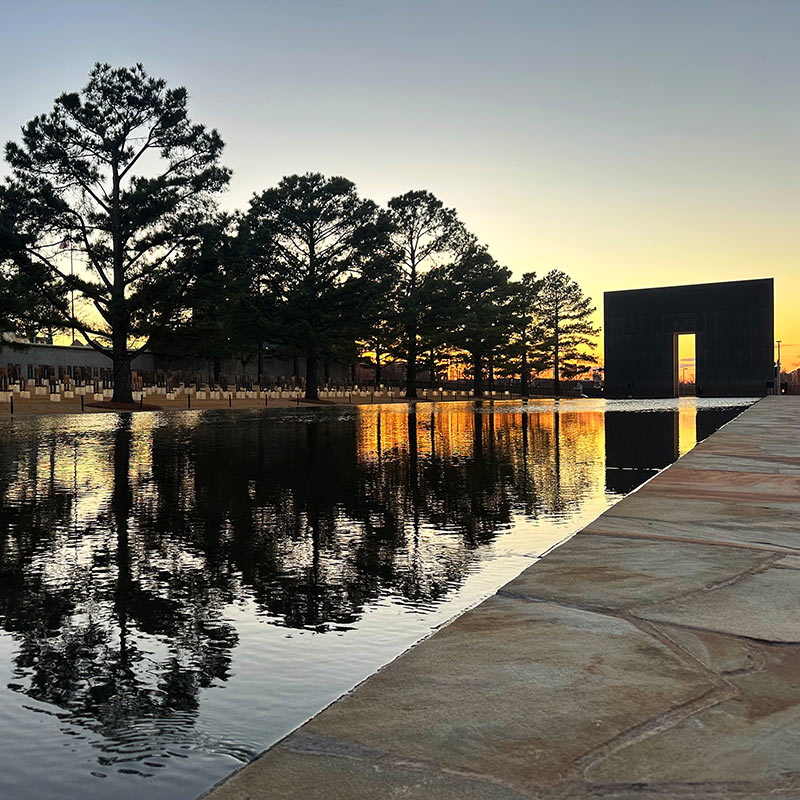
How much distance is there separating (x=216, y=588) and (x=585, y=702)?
2300 millimetres

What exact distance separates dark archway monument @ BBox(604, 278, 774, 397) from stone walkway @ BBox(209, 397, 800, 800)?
255ft

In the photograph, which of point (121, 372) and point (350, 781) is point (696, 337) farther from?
point (350, 781)

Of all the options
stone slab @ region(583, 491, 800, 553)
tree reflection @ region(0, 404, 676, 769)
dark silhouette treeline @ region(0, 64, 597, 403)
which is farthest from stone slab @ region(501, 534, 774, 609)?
dark silhouette treeline @ region(0, 64, 597, 403)

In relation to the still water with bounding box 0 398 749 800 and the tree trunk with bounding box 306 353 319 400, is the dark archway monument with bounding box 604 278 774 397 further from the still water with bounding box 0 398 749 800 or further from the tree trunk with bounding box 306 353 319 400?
the still water with bounding box 0 398 749 800

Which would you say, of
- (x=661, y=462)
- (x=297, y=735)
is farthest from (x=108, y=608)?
(x=661, y=462)

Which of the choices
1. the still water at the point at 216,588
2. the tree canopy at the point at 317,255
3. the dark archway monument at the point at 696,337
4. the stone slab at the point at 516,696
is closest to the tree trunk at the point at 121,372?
the tree canopy at the point at 317,255

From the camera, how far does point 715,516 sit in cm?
526

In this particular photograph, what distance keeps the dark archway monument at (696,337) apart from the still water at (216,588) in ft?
238

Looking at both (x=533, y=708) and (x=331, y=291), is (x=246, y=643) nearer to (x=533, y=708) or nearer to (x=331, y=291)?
(x=533, y=708)

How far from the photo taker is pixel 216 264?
3541cm

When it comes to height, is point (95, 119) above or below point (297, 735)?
above

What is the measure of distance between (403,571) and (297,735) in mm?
2364

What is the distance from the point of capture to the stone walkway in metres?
1.75

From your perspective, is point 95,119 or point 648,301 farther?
point 648,301
